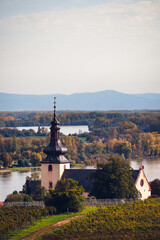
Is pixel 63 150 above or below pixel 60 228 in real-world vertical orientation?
above

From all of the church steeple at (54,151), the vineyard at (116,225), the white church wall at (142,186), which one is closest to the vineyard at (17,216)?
the vineyard at (116,225)

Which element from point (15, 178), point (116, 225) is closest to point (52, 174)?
point (116, 225)

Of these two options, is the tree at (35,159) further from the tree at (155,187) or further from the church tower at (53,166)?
the tree at (155,187)

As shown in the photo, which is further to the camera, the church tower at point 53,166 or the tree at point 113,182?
the church tower at point 53,166

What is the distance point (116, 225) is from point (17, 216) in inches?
250

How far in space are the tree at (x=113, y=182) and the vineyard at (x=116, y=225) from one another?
287 centimetres

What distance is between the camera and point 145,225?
35531 millimetres

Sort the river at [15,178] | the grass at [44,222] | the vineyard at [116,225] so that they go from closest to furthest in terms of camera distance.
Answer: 1. the vineyard at [116,225]
2. the grass at [44,222]
3. the river at [15,178]

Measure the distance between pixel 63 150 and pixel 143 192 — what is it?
6.69 metres

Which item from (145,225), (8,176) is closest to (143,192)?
(145,225)

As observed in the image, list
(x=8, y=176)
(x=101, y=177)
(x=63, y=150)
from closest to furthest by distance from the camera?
(x=101, y=177)
(x=63, y=150)
(x=8, y=176)

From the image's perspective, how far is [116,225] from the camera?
35.7 metres

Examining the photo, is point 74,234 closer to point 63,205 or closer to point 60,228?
point 60,228

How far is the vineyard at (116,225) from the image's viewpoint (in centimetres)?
3338
